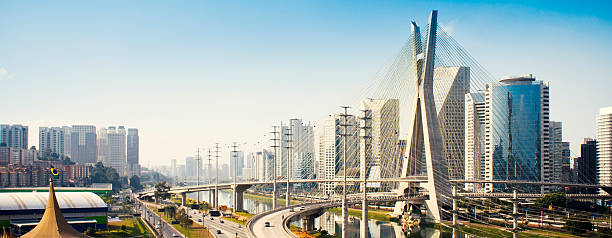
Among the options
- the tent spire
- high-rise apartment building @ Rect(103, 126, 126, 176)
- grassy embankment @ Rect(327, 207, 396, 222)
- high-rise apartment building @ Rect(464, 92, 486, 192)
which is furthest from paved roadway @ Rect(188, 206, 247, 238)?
high-rise apartment building @ Rect(103, 126, 126, 176)

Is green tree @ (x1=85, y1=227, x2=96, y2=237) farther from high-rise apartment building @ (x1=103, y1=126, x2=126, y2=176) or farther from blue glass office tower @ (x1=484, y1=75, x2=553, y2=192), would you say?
high-rise apartment building @ (x1=103, y1=126, x2=126, y2=176)

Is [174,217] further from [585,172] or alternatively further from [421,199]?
[585,172]

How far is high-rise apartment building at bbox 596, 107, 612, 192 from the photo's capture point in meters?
50.7

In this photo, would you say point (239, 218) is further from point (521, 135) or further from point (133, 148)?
point (133, 148)

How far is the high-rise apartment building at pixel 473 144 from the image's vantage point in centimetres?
5403

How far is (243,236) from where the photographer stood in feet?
83.1

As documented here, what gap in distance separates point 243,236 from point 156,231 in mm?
7505

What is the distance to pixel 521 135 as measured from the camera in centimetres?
5166

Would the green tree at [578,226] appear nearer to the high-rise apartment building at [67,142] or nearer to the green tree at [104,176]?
the green tree at [104,176]

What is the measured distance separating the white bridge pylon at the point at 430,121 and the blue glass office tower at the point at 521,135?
19.1 meters

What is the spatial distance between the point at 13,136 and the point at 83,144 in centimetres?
3116

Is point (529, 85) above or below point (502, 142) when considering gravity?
above

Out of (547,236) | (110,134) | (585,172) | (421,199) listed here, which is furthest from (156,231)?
(110,134)

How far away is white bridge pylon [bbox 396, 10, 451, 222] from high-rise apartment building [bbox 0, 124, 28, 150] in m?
68.1
